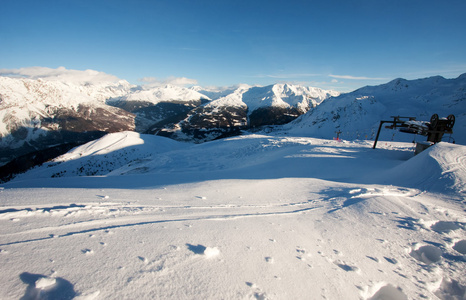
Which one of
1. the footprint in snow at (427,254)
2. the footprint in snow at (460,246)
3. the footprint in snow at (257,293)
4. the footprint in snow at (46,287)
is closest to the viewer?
the footprint in snow at (46,287)

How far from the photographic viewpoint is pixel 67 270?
8.32ft

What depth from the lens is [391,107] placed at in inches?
2099

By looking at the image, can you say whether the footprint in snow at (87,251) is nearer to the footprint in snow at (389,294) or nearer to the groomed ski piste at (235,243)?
the groomed ski piste at (235,243)

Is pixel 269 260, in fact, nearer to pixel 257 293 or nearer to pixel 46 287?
pixel 257 293

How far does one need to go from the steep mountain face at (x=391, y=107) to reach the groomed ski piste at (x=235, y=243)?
40.8 m

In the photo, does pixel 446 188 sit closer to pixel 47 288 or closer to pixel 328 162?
pixel 328 162

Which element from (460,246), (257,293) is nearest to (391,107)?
(460,246)

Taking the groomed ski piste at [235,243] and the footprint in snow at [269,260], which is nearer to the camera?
the groomed ski piste at [235,243]

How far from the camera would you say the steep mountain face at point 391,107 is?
43.9 meters

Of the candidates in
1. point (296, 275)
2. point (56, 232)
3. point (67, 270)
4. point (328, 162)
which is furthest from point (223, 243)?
point (328, 162)

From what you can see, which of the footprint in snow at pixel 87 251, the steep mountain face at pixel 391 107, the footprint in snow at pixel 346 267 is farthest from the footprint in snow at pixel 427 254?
the steep mountain face at pixel 391 107

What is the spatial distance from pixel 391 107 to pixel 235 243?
6730cm

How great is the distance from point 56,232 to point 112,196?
99.3 inches

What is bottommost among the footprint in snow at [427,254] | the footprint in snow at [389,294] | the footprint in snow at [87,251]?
the footprint in snow at [427,254]
